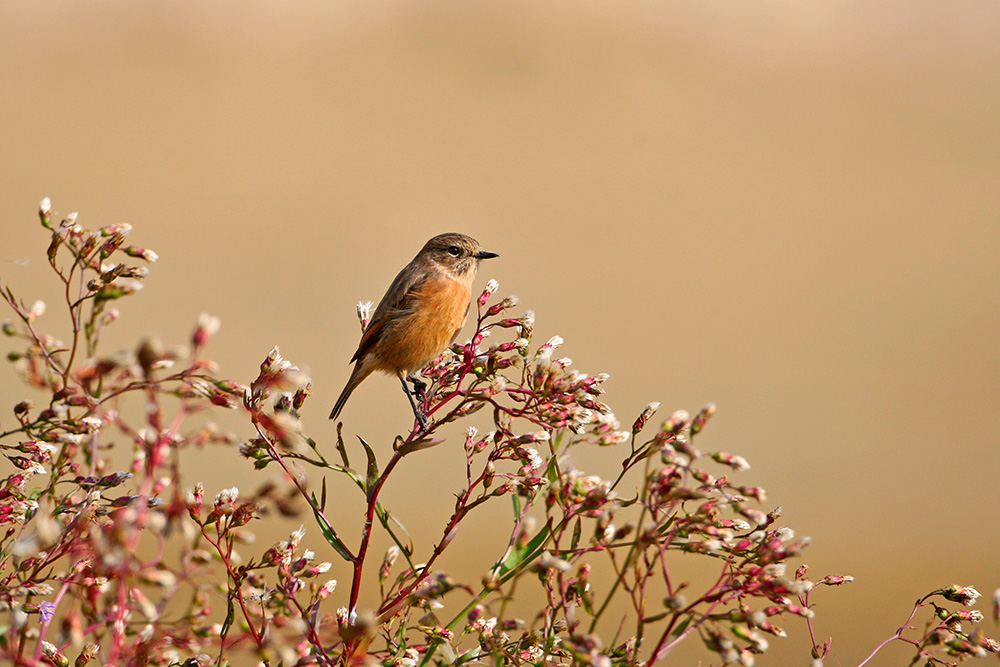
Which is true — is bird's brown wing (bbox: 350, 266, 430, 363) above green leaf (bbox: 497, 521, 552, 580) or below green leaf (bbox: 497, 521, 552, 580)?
above

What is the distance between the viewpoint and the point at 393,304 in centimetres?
480

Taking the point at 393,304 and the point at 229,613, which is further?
the point at 393,304

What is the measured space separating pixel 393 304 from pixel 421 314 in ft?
0.62

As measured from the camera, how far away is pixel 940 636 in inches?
72.1

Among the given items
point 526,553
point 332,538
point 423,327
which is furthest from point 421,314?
point 526,553

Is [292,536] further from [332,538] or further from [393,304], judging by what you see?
[393,304]

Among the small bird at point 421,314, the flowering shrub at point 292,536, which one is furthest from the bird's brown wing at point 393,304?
the flowering shrub at point 292,536

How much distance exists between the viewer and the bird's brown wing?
15.0 feet

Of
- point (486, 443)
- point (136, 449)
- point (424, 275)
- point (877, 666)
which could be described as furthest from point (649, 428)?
point (136, 449)

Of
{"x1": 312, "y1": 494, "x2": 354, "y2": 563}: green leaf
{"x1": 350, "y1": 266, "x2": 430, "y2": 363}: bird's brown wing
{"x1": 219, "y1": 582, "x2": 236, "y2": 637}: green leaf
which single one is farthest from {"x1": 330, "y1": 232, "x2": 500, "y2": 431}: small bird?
{"x1": 219, "y1": 582, "x2": 236, "y2": 637}: green leaf

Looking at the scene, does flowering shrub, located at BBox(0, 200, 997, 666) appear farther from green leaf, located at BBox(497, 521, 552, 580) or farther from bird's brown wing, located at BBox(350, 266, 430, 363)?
bird's brown wing, located at BBox(350, 266, 430, 363)

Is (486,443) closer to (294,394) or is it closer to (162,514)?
(294,394)

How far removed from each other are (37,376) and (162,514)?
0.49 m

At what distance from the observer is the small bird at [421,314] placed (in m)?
4.59
